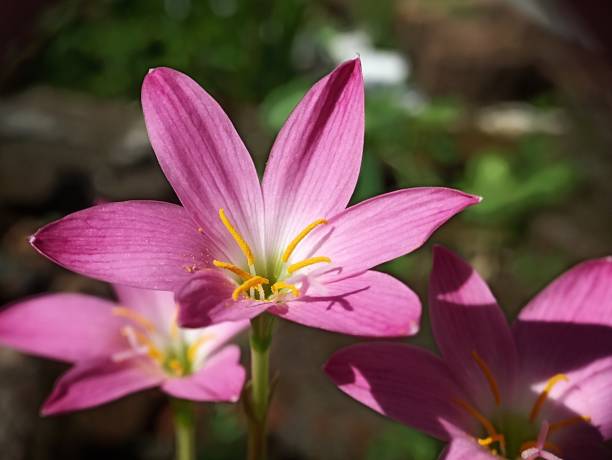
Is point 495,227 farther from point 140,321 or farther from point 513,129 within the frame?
point 140,321

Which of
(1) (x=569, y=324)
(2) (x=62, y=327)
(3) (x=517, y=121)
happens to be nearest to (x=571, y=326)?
(1) (x=569, y=324)

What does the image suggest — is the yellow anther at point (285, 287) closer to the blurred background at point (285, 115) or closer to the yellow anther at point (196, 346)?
the yellow anther at point (196, 346)

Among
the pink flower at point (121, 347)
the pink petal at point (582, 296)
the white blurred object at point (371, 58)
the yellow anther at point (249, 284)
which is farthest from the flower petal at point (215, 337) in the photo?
the white blurred object at point (371, 58)

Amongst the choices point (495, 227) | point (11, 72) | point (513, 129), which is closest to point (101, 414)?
point (495, 227)

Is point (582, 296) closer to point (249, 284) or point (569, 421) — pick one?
point (569, 421)

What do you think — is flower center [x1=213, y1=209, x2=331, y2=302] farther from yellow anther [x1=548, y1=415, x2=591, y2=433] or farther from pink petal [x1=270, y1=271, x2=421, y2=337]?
yellow anther [x1=548, y1=415, x2=591, y2=433]

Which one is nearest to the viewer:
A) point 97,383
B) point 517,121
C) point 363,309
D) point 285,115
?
point 363,309
